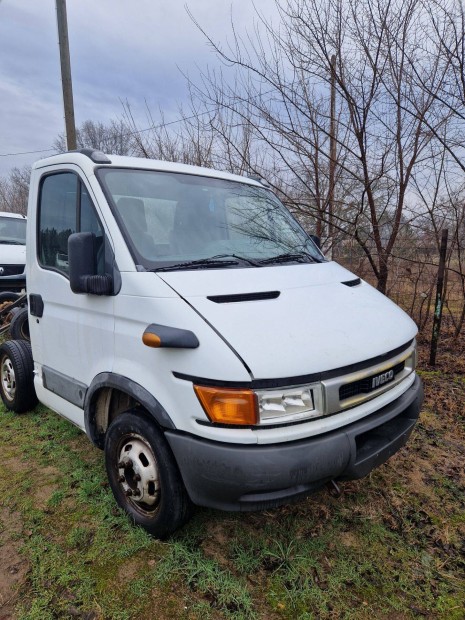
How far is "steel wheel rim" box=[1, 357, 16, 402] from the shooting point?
160 inches

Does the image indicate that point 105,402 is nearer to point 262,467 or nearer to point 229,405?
point 229,405

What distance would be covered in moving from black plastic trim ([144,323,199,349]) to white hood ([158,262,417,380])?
12cm

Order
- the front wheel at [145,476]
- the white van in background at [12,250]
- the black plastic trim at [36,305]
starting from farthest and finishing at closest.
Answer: the white van in background at [12,250] < the black plastic trim at [36,305] < the front wheel at [145,476]

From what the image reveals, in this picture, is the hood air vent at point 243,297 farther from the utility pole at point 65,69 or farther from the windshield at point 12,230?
the utility pole at point 65,69

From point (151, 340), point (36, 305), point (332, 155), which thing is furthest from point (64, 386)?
point (332, 155)

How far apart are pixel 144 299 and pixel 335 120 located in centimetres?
475

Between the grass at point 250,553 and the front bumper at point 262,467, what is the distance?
1.71ft

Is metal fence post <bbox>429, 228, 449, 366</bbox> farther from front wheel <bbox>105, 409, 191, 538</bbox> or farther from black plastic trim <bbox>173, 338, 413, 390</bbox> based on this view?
front wheel <bbox>105, 409, 191, 538</bbox>

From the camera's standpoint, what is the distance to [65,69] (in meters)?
9.28

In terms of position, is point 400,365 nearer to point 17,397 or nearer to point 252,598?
point 252,598

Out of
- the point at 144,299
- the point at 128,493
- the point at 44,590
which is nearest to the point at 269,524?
the point at 128,493

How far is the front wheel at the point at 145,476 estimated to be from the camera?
2.15 m

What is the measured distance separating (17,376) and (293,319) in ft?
10.1

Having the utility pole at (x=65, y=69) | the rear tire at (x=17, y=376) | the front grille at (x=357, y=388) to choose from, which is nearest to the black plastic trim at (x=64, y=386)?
the rear tire at (x=17, y=376)
